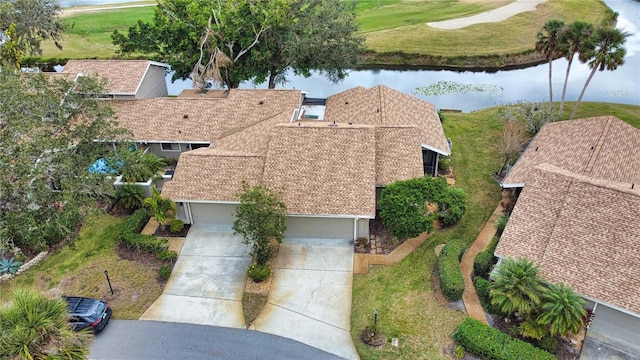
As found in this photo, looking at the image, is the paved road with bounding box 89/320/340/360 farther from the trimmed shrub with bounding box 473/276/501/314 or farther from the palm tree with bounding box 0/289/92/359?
the trimmed shrub with bounding box 473/276/501/314

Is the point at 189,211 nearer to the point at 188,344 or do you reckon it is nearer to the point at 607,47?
the point at 188,344

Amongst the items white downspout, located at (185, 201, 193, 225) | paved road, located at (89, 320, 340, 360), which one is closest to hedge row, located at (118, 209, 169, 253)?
white downspout, located at (185, 201, 193, 225)

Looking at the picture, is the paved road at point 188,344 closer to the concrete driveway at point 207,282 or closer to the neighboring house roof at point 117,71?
the concrete driveway at point 207,282

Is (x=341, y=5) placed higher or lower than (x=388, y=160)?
higher

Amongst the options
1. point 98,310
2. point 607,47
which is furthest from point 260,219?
point 607,47

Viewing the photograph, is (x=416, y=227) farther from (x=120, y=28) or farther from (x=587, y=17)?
(x=120, y=28)

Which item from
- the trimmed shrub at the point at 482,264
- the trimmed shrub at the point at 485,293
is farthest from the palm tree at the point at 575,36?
the trimmed shrub at the point at 485,293

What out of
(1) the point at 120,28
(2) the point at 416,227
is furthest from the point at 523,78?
(1) the point at 120,28
